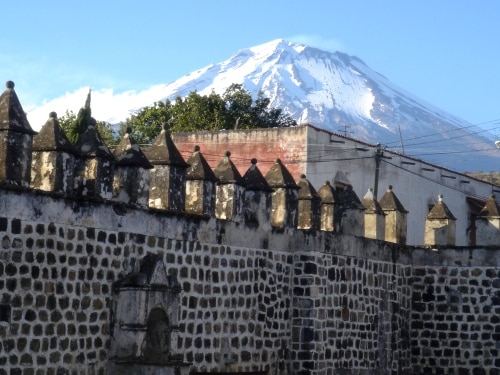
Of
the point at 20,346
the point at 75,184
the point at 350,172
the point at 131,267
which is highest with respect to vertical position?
the point at 350,172

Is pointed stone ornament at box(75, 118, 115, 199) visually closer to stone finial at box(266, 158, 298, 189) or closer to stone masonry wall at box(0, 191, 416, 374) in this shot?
stone masonry wall at box(0, 191, 416, 374)

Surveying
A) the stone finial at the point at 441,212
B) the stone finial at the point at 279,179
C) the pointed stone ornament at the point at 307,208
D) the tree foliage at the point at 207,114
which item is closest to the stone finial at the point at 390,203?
the stone finial at the point at 441,212

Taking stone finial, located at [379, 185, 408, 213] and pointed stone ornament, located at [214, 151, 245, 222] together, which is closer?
pointed stone ornament, located at [214, 151, 245, 222]

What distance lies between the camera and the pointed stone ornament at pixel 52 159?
606 inches

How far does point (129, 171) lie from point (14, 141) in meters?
2.55

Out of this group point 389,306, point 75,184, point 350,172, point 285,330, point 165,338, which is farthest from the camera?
point 350,172

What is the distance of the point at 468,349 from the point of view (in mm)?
24125

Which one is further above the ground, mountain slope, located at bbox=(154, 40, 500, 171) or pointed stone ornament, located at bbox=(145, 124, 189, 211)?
mountain slope, located at bbox=(154, 40, 500, 171)

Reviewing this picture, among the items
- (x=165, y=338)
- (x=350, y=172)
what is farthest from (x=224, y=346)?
(x=350, y=172)

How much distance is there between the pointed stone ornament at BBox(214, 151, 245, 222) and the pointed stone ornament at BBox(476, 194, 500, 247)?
25.0 ft

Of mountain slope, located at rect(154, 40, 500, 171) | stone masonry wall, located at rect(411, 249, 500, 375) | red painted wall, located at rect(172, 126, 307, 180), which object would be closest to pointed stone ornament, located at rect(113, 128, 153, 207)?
stone masonry wall, located at rect(411, 249, 500, 375)

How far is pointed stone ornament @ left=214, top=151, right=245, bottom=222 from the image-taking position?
62.8ft

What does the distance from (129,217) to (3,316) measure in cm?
298

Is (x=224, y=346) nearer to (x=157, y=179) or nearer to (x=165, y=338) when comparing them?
(x=165, y=338)
